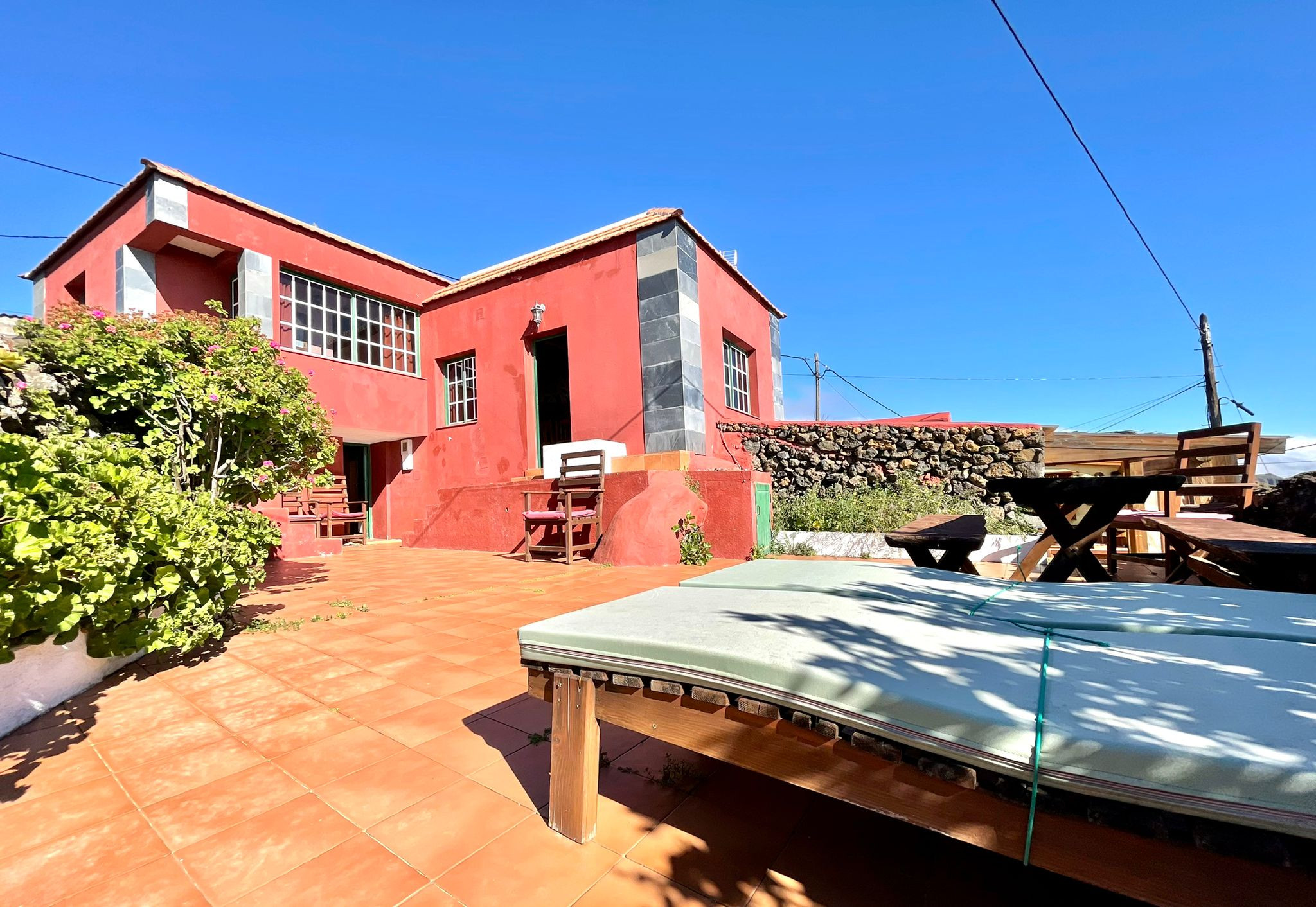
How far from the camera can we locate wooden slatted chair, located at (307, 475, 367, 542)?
9609 millimetres

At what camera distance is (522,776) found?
1.76 meters

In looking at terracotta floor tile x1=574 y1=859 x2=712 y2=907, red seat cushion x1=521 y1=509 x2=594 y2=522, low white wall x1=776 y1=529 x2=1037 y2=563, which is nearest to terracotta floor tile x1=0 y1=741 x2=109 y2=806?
terracotta floor tile x1=574 y1=859 x2=712 y2=907

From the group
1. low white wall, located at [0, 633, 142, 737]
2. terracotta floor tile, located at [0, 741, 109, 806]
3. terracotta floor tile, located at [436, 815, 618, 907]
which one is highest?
low white wall, located at [0, 633, 142, 737]

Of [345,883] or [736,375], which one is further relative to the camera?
[736,375]

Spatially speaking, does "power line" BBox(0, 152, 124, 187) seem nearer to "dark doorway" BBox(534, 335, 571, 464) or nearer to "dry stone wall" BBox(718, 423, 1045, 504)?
"dark doorway" BBox(534, 335, 571, 464)

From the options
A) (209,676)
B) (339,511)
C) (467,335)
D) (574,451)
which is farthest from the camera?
(339,511)

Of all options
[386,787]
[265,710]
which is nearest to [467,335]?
[265,710]

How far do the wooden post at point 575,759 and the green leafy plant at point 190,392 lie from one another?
2.98 m

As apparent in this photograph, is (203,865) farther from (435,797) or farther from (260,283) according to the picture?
(260,283)

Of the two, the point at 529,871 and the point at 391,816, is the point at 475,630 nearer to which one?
the point at 391,816

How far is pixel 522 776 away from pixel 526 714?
1.56 feet

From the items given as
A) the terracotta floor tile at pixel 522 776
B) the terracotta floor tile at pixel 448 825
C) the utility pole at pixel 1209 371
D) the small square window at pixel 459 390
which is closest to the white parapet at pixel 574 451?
the small square window at pixel 459 390

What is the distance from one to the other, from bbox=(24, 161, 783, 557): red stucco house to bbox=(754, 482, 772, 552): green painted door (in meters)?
0.13

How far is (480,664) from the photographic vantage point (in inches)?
110
